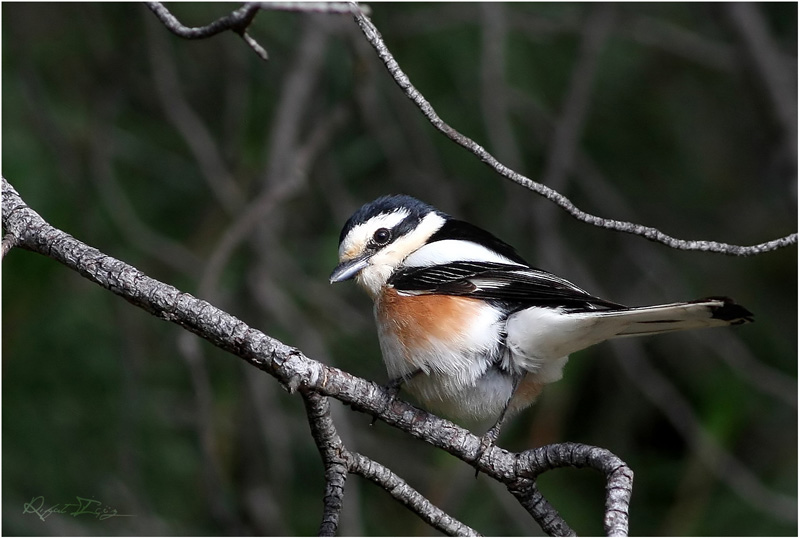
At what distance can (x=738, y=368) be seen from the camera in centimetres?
414

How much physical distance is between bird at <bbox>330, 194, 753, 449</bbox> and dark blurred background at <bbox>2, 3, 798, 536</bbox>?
0.76 meters

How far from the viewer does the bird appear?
8.66 ft

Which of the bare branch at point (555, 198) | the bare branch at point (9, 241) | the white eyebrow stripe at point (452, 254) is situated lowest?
the bare branch at point (9, 241)

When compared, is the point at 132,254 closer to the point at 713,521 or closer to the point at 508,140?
the point at 508,140

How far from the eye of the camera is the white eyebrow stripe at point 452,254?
9.84ft

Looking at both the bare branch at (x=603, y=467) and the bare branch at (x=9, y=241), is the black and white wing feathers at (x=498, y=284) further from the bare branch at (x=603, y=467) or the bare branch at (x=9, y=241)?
the bare branch at (x=9, y=241)

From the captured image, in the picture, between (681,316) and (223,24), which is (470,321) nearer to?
(681,316)

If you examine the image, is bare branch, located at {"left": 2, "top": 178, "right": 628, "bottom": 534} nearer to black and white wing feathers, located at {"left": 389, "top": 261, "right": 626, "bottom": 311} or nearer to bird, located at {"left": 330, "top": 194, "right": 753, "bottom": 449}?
bird, located at {"left": 330, "top": 194, "right": 753, "bottom": 449}

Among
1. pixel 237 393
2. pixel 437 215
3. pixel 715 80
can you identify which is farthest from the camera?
pixel 715 80

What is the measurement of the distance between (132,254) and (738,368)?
2.90 m

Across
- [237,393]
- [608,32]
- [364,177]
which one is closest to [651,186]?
[608,32]

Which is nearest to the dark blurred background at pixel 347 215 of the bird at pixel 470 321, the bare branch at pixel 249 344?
the bird at pixel 470 321

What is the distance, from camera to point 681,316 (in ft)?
7.10

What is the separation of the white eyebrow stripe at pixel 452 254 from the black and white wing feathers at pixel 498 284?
0.03m
